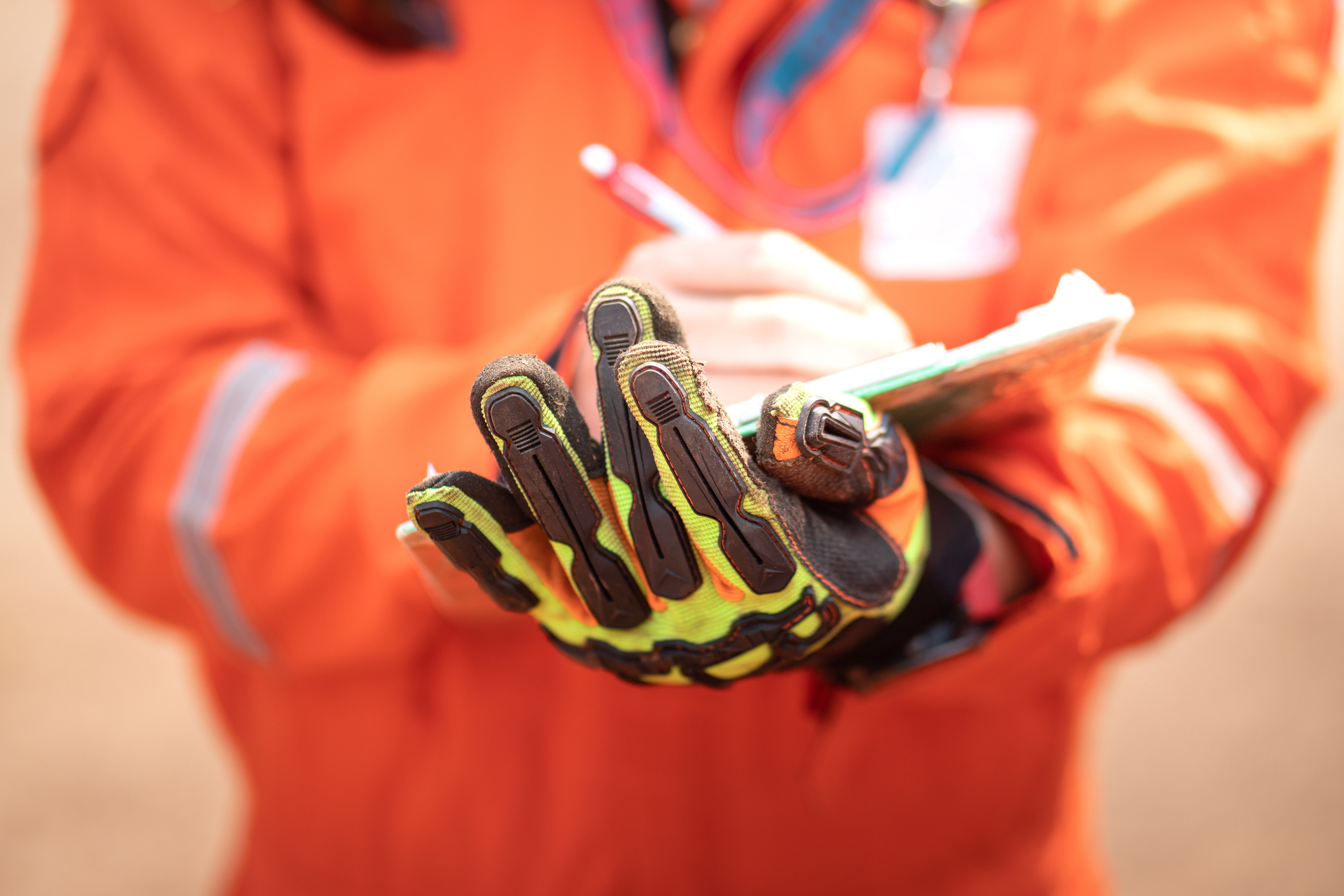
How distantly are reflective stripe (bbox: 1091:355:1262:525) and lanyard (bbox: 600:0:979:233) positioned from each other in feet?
0.90

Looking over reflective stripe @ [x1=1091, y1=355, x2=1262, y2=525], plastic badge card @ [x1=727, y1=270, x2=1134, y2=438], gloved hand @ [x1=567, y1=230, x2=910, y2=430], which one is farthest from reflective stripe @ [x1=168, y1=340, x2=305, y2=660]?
reflective stripe @ [x1=1091, y1=355, x2=1262, y2=525]

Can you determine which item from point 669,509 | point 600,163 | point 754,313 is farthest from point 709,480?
point 600,163

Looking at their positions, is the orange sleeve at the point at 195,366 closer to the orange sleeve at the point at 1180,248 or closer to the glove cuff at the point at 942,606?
the glove cuff at the point at 942,606

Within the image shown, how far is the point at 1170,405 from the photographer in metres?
0.77

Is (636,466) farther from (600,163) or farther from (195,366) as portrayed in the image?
(195,366)

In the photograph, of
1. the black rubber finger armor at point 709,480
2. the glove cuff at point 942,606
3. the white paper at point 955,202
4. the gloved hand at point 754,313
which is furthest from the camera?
the white paper at point 955,202

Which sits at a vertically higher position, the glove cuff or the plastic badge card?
the plastic badge card

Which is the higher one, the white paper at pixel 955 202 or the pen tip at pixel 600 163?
the pen tip at pixel 600 163

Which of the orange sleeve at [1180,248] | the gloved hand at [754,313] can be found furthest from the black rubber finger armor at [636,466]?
the orange sleeve at [1180,248]

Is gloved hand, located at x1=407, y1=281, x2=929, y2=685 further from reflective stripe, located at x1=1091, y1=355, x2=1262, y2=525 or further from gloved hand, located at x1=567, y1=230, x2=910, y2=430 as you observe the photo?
reflective stripe, located at x1=1091, y1=355, x2=1262, y2=525

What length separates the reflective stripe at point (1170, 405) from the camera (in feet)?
2.52

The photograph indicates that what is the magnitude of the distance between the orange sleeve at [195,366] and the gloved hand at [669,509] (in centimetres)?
29

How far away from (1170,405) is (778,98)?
46 centimetres

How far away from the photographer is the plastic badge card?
465 mm
